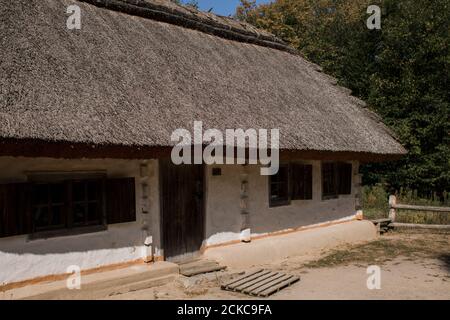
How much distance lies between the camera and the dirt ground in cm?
640

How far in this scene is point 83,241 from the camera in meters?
6.34

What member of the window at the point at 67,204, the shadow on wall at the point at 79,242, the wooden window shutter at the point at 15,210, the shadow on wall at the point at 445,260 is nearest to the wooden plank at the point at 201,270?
the shadow on wall at the point at 79,242

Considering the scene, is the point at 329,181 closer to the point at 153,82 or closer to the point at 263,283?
the point at 263,283

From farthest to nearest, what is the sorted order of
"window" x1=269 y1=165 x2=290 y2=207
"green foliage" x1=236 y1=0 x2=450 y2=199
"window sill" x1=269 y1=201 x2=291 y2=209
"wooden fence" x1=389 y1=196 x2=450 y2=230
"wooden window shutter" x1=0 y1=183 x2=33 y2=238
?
"green foliage" x1=236 y1=0 x2=450 y2=199
"wooden fence" x1=389 y1=196 x2=450 y2=230
"window" x1=269 y1=165 x2=290 y2=207
"window sill" x1=269 y1=201 x2=291 y2=209
"wooden window shutter" x1=0 y1=183 x2=33 y2=238

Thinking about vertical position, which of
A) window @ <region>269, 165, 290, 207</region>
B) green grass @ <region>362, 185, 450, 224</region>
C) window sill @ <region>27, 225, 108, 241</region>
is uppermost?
window @ <region>269, 165, 290, 207</region>

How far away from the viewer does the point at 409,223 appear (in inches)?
497

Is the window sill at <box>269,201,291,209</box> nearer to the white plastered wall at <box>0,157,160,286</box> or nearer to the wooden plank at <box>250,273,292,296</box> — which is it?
the wooden plank at <box>250,273,292,296</box>

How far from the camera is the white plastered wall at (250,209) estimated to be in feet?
27.1

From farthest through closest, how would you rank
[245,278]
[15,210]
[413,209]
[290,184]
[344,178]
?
1. [413,209]
2. [344,178]
3. [290,184]
4. [245,278]
5. [15,210]

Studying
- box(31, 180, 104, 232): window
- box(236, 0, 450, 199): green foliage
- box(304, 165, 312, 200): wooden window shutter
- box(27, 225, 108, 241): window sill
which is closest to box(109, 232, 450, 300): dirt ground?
box(27, 225, 108, 241): window sill

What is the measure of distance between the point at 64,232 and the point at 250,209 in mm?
3891

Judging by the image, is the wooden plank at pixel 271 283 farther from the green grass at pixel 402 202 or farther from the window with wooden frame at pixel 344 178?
the green grass at pixel 402 202

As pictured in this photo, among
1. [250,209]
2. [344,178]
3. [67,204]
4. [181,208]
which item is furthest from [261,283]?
[344,178]

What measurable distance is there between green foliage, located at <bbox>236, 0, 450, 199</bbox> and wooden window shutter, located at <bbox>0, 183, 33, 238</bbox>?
14.3 meters
